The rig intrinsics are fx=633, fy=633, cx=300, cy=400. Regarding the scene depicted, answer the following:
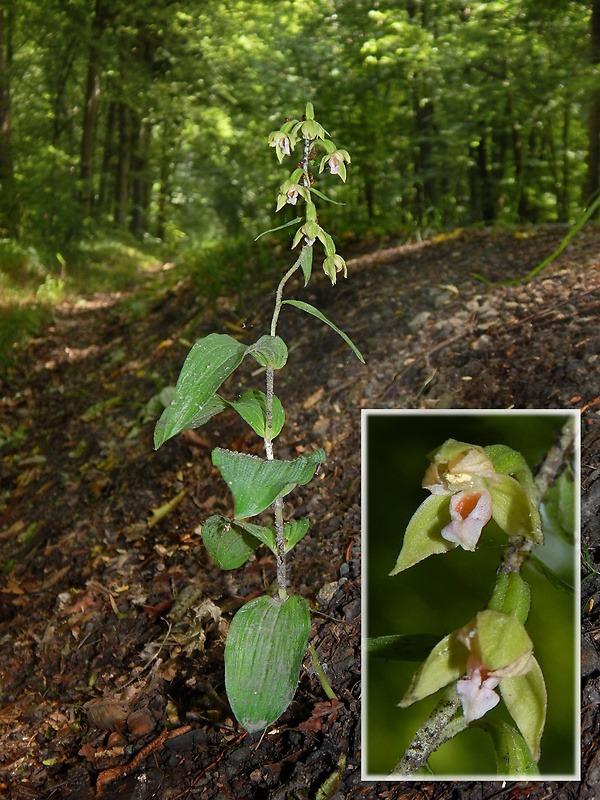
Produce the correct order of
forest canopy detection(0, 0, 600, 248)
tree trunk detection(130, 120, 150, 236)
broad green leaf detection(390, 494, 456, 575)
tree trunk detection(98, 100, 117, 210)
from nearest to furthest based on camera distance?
1. broad green leaf detection(390, 494, 456, 575)
2. forest canopy detection(0, 0, 600, 248)
3. tree trunk detection(130, 120, 150, 236)
4. tree trunk detection(98, 100, 117, 210)

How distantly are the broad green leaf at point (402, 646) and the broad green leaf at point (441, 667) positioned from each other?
0.03 meters

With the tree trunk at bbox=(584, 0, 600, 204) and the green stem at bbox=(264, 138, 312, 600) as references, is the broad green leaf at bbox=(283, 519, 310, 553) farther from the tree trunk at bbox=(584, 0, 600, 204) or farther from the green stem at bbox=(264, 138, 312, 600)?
the tree trunk at bbox=(584, 0, 600, 204)

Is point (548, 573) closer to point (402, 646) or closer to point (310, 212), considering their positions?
point (402, 646)

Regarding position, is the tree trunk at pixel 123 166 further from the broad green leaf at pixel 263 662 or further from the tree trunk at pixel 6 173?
the broad green leaf at pixel 263 662

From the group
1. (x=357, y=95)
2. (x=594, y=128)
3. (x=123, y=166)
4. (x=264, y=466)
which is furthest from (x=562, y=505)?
(x=123, y=166)

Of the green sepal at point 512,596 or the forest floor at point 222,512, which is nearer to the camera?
the green sepal at point 512,596

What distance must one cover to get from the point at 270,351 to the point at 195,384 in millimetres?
106

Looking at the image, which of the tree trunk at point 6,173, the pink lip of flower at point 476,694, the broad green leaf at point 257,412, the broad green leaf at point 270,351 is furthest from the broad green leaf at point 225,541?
the tree trunk at point 6,173

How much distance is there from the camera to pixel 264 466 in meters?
0.82

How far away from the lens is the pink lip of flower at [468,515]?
0.76 meters

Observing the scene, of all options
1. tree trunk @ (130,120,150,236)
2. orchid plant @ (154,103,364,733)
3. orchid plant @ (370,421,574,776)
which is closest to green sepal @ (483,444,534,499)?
orchid plant @ (370,421,574,776)

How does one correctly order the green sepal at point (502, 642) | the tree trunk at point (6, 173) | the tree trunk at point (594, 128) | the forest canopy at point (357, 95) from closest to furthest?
the green sepal at point (502, 642) < the tree trunk at point (594, 128) < the forest canopy at point (357, 95) < the tree trunk at point (6, 173)

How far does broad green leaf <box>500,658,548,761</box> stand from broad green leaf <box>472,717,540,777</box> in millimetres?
31

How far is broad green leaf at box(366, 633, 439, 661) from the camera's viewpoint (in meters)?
0.77
